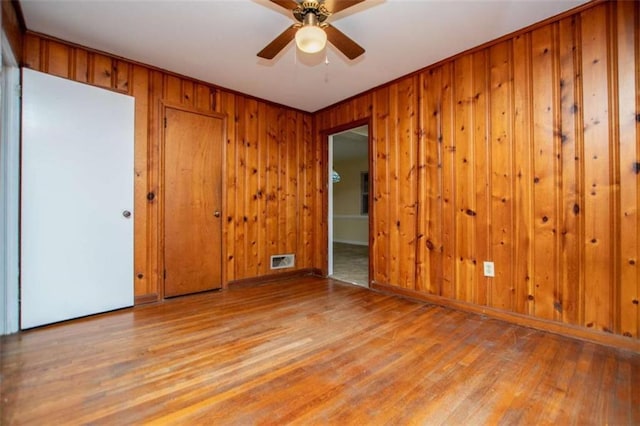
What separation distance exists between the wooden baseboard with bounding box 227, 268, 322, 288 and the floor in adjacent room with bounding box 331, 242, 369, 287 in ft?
1.25

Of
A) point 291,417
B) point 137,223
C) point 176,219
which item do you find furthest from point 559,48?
point 137,223

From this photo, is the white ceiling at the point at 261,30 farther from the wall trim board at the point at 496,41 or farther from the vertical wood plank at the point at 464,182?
the vertical wood plank at the point at 464,182

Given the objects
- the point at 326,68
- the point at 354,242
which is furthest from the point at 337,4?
the point at 354,242

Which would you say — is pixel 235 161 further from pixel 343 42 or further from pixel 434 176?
pixel 434 176

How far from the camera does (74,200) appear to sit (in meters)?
2.46

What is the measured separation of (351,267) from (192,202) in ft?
9.02

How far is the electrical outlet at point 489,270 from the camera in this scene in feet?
8.28

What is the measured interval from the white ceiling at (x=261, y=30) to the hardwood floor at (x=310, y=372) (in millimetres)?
2337

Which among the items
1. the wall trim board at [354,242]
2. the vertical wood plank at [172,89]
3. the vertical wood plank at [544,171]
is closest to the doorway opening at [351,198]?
the wall trim board at [354,242]

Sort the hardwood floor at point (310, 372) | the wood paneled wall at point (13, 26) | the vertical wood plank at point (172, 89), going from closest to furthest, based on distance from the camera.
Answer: the hardwood floor at point (310, 372), the wood paneled wall at point (13, 26), the vertical wood plank at point (172, 89)

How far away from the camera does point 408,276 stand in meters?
3.12

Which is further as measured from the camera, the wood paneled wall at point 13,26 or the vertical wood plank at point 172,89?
the vertical wood plank at point 172,89

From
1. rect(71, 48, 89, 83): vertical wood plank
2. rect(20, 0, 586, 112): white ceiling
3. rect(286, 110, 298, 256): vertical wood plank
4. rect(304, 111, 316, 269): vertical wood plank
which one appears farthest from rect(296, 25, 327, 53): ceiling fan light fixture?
rect(304, 111, 316, 269): vertical wood plank

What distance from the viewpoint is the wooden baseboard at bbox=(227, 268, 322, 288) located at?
141 inches
